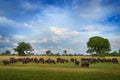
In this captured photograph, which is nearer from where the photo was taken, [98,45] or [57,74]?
[57,74]

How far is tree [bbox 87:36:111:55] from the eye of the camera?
102 metres

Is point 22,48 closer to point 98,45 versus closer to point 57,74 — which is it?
point 98,45

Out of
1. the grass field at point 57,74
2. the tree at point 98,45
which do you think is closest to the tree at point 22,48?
the tree at point 98,45

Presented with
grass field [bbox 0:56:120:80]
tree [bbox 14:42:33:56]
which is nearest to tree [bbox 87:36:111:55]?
tree [bbox 14:42:33:56]

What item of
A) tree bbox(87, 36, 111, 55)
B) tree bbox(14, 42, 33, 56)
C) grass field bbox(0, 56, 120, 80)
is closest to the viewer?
grass field bbox(0, 56, 120, 80)

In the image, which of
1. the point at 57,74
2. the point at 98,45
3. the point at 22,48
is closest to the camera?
the point at 57,74

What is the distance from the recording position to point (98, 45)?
101500 millimetres

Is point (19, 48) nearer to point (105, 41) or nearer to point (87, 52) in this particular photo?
point (87, 52)

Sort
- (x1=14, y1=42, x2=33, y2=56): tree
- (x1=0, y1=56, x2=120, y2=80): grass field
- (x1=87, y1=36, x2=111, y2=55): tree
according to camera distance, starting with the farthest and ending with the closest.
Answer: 1. (x1=14, y1=42, x2=33, y2=56): tree
2. (x1=87, y1=36, x2=111, y2=55): tree
3. (x1=0, y1=56, x2=120, y2=80): grass field

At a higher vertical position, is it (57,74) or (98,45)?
(98,45)

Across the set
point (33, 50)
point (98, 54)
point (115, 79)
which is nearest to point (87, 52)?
point (98, 54)

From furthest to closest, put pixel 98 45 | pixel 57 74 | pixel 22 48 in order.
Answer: pixel 22 48, pixel 98 45, pixel 57 74

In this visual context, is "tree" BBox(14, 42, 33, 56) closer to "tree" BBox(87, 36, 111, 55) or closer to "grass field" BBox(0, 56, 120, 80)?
"tree" BBox(87, 36, 111, 55)

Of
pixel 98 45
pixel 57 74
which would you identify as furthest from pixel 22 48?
pixel 57 74
